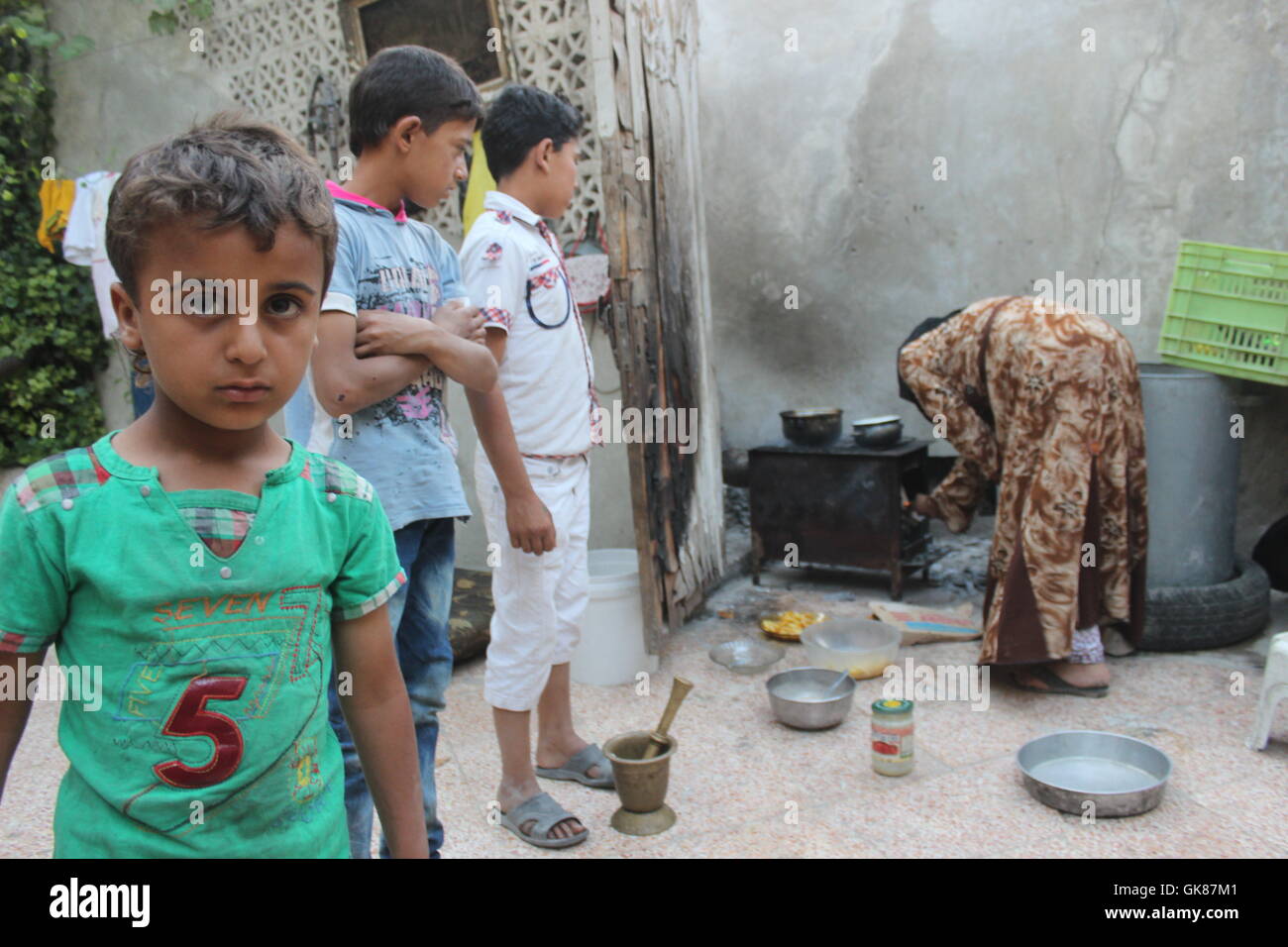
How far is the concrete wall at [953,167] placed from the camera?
187 inches

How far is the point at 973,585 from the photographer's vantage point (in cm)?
516

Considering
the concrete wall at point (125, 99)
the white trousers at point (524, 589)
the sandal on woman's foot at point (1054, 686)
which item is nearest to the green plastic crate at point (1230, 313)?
the sandal on woman's foot at point (1054, 686)

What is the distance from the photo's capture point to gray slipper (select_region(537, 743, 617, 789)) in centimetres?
313

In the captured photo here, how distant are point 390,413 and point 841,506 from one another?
3452 mm

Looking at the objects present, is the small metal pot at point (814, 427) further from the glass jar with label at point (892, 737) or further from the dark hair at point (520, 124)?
the dark hair at point (520, 124)

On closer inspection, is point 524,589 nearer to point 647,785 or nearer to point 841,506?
point 647,785

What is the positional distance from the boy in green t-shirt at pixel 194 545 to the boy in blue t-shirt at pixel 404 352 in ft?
2.17

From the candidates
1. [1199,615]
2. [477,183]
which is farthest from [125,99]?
[1199,615]

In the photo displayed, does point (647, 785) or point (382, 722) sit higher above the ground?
point (382, 722)

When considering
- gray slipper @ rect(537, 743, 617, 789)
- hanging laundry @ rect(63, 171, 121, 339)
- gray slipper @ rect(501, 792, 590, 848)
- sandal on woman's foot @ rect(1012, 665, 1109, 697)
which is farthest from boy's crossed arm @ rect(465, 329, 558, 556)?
hanging laundry @ rect(63, 171, 121, 339)

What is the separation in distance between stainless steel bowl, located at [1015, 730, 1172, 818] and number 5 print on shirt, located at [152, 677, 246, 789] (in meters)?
2.49

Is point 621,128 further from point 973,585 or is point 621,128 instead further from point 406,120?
point 973,585

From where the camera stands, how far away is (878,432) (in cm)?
499
